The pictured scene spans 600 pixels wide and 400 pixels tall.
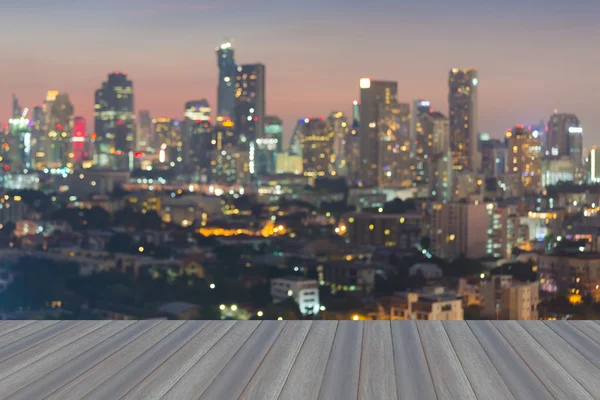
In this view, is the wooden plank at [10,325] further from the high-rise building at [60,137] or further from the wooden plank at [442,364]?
the high-rise building at [60,137]

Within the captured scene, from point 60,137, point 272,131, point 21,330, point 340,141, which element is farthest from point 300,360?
point 272,131

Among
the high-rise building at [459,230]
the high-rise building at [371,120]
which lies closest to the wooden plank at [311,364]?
the high-rise building at [459,230]

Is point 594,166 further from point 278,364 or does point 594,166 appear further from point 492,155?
point 278,364

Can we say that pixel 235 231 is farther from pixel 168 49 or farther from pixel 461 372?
pixel 461 372

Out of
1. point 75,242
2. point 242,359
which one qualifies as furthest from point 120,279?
point 242,359

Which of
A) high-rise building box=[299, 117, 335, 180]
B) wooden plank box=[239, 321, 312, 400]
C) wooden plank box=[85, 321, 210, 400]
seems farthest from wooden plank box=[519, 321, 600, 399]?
high-rise building box=[299, 117, 335, 180]

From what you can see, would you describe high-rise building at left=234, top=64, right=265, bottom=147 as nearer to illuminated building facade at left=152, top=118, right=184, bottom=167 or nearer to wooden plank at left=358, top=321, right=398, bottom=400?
illuminated building facade at left=152, top=118, right=184, bottom=167

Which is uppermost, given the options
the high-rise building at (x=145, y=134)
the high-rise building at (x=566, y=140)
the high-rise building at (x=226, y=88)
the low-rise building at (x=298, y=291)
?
the high-rise building at (x=226, y=88)
